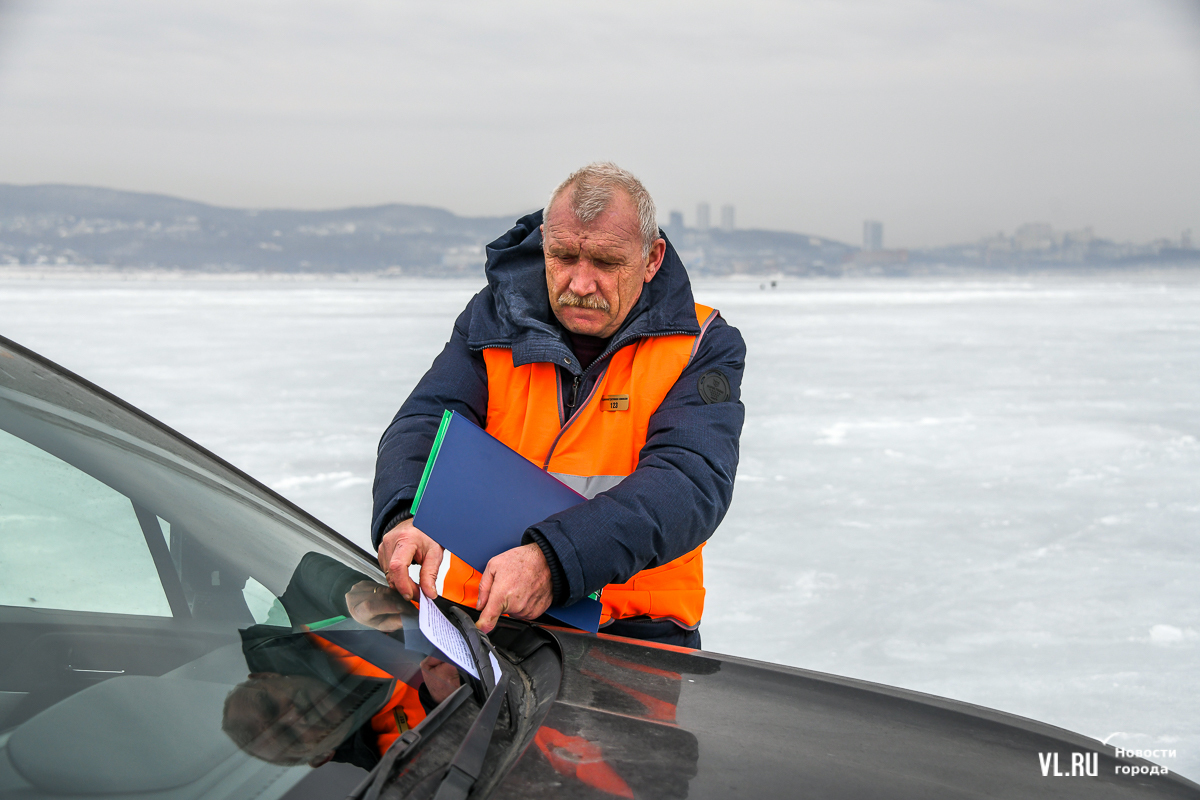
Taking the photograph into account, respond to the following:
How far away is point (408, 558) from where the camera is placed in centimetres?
134

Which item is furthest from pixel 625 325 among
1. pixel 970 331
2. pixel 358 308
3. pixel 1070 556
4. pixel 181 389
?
pixel 358 308

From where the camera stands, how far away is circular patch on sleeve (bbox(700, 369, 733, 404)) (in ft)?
5.49

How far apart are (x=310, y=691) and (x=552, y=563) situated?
1.36ft

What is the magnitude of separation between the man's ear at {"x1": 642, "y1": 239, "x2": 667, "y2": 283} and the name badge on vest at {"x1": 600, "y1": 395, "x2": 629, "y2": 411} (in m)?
0.27

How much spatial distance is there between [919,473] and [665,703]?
5140 millimetres

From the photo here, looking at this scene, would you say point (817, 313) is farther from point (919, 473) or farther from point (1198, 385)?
point (919, 473)

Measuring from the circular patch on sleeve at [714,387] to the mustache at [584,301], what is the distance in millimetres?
241

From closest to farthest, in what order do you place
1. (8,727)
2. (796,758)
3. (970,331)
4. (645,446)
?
(8,727)
(796,758)
(645,446)
(970,331)

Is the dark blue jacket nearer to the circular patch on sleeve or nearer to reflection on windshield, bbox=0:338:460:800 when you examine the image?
the circular patch on sleeve

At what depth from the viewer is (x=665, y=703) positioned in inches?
44.2

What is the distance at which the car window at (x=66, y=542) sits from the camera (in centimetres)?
A: 97

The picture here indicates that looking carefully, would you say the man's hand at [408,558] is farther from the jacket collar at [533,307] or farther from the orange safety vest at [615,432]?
the jacket collar at [533,307]

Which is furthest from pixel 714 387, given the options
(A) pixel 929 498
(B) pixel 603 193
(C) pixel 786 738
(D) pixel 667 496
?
(A) pixel 929 498

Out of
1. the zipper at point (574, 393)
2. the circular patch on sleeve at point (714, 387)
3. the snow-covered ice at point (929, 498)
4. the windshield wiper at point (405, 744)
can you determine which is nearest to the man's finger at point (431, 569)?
the windshield wiper at point (405, 744)
